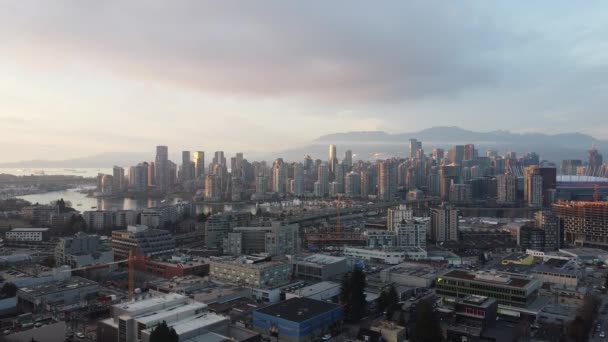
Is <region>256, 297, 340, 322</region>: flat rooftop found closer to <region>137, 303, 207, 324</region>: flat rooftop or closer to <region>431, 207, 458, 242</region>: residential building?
<region>137, 303, 207, 324</region>: flat rooftop

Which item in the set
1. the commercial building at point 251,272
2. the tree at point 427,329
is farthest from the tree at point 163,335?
the commercial building at point 251,272

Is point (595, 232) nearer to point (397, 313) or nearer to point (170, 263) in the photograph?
point (397, 313)

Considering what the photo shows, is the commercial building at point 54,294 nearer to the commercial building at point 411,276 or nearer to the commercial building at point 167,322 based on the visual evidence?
the commercial building at point 167,322

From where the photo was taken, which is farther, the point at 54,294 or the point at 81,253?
the point at 81,253

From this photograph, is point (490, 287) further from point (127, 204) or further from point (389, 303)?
point (127, 204)

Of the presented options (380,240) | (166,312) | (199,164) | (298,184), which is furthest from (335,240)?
(199,164)

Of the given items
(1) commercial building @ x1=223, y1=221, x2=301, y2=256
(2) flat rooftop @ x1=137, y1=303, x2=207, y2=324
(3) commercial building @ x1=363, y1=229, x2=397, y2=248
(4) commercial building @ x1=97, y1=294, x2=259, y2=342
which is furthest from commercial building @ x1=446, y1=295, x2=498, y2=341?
(3) commercial building @ x1=363, y1=229, x2=397, y2=248
